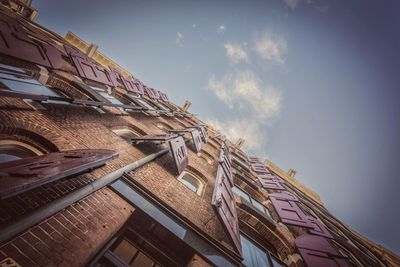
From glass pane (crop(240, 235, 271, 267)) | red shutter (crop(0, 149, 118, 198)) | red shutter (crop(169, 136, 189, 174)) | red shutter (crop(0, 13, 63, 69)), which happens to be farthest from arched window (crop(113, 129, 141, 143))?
glass pane (crop(240, 235, 271, 267))

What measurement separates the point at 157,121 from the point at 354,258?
461 inches

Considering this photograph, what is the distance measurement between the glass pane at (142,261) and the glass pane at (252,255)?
8.34 feet

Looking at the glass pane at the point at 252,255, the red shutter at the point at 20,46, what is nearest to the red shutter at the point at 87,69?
the red shutter at the point at 20,46

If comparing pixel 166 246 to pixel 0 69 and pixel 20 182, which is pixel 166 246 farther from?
pixel 0 69

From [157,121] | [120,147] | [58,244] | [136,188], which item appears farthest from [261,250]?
[157,121]

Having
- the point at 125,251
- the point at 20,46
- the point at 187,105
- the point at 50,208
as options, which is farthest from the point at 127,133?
the point at 187,105

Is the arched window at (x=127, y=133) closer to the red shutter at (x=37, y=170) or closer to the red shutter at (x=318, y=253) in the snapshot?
the red shutter at (x=37, y=170)

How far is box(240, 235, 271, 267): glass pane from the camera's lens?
5.75 metres

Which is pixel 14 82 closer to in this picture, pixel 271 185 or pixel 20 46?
pixel 20 46

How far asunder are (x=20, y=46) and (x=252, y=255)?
7.37 meters

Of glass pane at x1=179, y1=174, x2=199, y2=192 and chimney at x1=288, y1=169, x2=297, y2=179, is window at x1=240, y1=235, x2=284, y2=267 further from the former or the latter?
chimney at x1=288, y1=169, x2=297, y2=179

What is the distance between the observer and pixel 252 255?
6.16m

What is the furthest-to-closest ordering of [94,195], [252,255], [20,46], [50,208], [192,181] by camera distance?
[192,181], [252,255], [20,46], [94,195], [50,208]

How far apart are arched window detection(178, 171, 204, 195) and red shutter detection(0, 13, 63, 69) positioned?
514 centimetres
